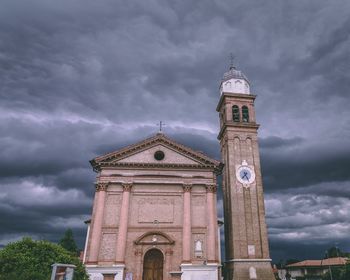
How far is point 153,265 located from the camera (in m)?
26.2

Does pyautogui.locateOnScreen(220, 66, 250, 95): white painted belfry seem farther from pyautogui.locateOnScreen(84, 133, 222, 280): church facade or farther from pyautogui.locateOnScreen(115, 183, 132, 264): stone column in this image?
pyautogui.locateOnScreen(115, 183, 132, 264): stone column

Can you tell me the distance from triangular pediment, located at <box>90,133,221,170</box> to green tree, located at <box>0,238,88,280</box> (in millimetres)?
10534

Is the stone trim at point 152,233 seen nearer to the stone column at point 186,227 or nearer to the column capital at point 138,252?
the column capital at point 138,252

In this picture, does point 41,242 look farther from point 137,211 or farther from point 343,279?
point 343,279

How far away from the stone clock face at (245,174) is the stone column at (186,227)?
6277mm

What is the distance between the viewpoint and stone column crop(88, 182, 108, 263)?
83.0 feet

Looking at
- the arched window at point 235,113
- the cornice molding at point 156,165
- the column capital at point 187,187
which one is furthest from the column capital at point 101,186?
the arched window at point 235,113

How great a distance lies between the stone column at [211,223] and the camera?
86.0 ft

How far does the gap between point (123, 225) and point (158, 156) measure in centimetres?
702

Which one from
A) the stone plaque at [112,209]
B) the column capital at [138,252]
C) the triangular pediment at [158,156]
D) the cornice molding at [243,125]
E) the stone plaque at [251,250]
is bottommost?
the column capital at [138,252]

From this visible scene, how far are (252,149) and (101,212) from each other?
16.6m

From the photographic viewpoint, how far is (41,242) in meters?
18.8

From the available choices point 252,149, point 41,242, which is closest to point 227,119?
point 252,149

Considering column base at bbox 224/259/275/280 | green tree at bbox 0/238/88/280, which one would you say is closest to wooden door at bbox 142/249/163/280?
column base at bbox 224/259/275/280
